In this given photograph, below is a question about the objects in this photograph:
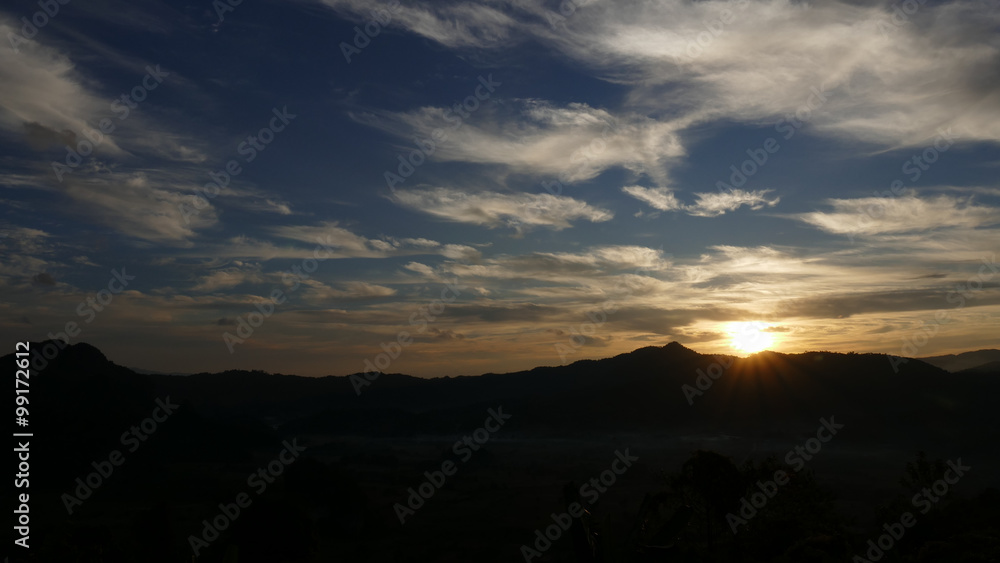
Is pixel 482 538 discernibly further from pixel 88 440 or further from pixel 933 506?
pixel 88 440

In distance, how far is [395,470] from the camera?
80.9 meters

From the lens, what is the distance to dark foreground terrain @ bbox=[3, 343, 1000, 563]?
66.2 ft

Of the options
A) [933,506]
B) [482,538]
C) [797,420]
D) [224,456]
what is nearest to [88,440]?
[224,456]

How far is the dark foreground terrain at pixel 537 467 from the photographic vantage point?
66.2ft

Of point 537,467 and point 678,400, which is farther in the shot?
point 678,400

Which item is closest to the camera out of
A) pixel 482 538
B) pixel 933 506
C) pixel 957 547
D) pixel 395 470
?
pixel 957 547

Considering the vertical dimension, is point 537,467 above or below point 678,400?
below

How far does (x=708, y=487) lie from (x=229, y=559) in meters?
14.3

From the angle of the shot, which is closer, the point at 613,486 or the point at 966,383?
the point at 613,486

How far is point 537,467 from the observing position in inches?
3302

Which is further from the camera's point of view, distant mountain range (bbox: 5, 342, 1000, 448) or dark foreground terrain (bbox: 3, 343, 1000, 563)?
distant mountain range (bbox: 5, 342, 1000, 448)

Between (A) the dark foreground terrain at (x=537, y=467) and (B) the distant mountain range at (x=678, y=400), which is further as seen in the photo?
(B) the distant mountain range at (x=678, y=400)

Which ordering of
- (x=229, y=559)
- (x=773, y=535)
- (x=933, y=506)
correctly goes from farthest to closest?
(x=933, y=506) < (x=773, y=535) < (x=229, y=559)

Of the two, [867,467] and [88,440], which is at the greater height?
[88,440]
